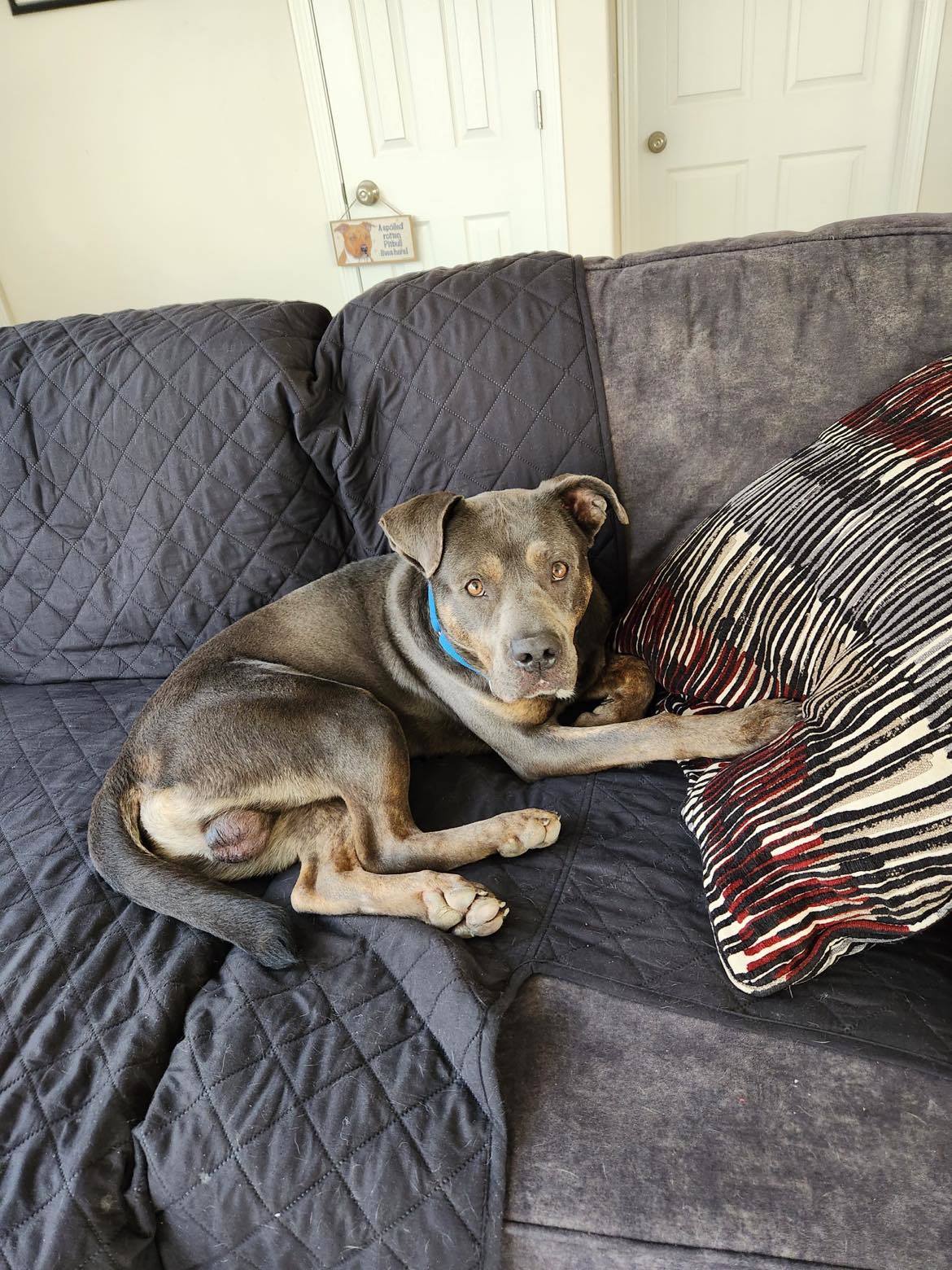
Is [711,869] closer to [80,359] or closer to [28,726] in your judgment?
[28,726]

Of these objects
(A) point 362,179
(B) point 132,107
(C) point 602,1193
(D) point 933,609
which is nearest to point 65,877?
(C) point 602,1193

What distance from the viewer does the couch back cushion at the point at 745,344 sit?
1706 millimetres

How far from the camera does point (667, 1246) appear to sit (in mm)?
893

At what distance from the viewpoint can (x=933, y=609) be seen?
112cm

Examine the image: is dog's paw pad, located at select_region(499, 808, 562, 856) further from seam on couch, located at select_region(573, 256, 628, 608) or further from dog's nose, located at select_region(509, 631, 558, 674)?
seam on couch, located at select_region(573, 256, 628, 608)

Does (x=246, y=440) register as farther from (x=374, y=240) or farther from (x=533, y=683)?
(x=374, y=240)

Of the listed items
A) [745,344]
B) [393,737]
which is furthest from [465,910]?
[745,344]

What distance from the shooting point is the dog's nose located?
61.0 inches

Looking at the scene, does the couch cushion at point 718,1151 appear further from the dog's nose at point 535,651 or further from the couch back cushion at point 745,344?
the couch back cushion at point 745,344

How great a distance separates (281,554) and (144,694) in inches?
25.9

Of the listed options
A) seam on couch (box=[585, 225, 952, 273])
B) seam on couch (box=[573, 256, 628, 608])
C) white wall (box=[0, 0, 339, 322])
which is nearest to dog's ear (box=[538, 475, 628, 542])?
seam on couch (box=[573, 256, 628, 608])

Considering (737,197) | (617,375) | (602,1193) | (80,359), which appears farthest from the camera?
(737,197)

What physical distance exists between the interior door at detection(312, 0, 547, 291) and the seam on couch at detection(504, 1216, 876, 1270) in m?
4.36

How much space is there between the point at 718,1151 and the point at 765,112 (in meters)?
4.93
